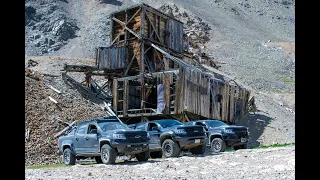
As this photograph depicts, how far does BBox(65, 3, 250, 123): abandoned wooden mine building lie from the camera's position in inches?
1094

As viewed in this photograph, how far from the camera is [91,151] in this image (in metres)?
16.2

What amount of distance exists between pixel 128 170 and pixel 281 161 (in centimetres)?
506

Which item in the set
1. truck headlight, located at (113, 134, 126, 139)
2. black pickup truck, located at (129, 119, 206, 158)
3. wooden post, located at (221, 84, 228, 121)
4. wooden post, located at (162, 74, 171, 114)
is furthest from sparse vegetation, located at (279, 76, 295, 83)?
truck headlight, located at (113, 134, 126, 139)

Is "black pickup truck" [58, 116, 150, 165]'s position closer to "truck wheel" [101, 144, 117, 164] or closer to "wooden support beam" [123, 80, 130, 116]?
"truck wheel" [101, 144, 117, 164]

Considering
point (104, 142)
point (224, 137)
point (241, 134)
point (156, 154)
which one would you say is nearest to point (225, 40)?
point (241, 134)

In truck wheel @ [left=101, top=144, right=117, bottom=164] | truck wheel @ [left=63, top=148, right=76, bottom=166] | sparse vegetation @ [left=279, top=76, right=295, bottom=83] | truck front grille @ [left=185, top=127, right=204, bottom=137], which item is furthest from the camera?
sparse vegetation @ [left=279, top=76, right=295, bottom=83]

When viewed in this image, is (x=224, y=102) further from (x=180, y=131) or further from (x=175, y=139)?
(x=175, y=139)

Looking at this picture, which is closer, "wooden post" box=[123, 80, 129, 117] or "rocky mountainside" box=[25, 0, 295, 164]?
"wooden post" box=[123, 80, 129, 117]

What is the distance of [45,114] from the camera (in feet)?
85.3

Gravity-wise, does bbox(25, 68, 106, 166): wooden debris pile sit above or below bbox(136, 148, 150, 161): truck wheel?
above

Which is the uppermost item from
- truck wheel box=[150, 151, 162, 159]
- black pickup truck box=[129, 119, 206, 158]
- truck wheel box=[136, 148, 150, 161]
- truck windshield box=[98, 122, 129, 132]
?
truck windshield box=[98, 122, 129, 132]

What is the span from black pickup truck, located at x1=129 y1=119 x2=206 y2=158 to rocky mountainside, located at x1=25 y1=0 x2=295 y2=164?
38.1ft

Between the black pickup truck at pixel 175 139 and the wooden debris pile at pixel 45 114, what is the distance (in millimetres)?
6052
